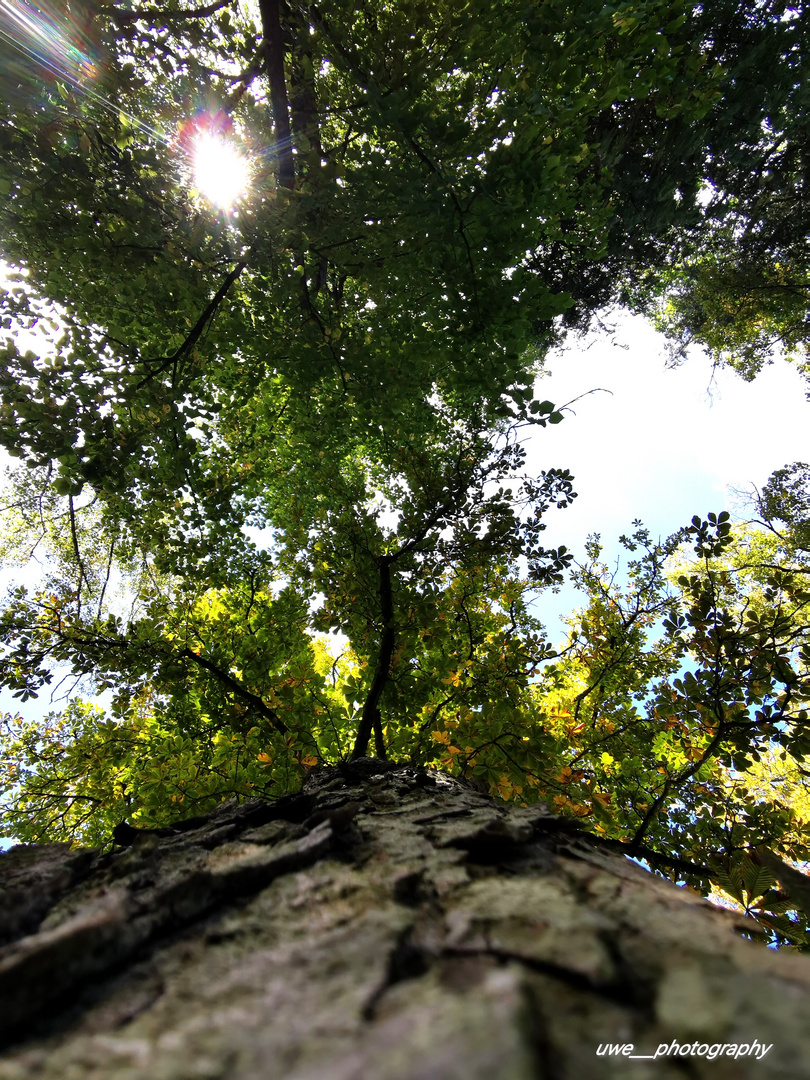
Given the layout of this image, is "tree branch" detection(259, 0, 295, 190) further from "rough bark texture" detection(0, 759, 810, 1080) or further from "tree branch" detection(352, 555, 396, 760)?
"rough bark texture" detection(0, 759, 810, 1080)

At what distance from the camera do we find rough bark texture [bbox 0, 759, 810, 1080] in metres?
0.59

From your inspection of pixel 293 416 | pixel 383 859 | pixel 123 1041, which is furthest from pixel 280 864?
pixel 293 416

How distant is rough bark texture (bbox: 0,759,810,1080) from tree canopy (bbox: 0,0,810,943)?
2.27 meters

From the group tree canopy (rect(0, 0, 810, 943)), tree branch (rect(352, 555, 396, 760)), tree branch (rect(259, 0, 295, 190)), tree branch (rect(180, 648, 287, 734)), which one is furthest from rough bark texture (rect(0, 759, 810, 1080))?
tree branch (rect(259, 0, 295, 190))

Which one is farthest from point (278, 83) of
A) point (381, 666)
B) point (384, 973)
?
point (384, 973)

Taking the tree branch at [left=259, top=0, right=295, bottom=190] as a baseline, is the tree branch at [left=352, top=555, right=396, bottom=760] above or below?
below

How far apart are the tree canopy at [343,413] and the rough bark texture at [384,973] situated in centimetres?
227

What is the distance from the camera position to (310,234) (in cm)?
432

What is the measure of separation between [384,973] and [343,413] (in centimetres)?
655

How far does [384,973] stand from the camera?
2.51ft

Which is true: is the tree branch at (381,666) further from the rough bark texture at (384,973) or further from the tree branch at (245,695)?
the rough bark texture at (384,973)

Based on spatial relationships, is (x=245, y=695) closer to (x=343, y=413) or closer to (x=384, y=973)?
(x=343, y=413)

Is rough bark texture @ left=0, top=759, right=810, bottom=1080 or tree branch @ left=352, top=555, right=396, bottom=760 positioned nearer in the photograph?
rough bark texture @ left=0, top=759, right=810, bottom=1080

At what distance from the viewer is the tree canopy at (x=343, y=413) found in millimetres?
3436
